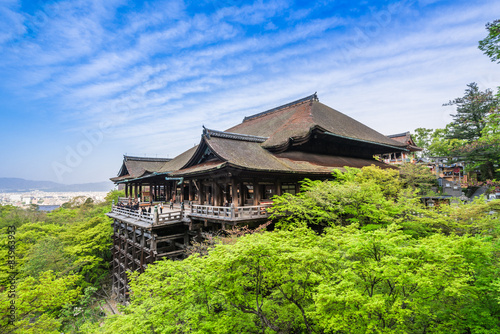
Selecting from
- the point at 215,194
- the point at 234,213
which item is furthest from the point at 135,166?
the point at 234,213

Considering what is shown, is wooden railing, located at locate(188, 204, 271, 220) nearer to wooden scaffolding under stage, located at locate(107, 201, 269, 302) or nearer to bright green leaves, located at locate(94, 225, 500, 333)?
wooden scaffolding under stage, located at locate(107, 201, 269, 302)

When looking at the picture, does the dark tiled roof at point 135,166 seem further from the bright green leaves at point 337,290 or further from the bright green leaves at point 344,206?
the bright green leaves at point 337,290

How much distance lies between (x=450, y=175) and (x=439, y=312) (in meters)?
30.7

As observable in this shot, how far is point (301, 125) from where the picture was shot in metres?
19.8

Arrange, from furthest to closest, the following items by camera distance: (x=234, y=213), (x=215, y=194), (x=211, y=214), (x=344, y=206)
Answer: (x=215, y=194) → (x=211, y=214) → (x=234, y=213) → (x=344, y=206)

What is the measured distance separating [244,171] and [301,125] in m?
8.67

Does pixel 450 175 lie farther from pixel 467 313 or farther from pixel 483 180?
pixel 467 313

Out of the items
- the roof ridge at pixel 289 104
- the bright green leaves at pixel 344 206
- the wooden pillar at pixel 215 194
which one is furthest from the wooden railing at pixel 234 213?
the roof ridge at pixel 289 104

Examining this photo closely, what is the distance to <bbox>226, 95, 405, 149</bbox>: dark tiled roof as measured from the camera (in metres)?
18.8

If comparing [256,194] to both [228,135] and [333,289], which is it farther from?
[333,289]

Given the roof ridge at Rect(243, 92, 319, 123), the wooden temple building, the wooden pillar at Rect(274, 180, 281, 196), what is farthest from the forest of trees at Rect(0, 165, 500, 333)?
the roof ridge at Rect(243, 92, 319, 123)

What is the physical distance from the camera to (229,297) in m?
6.36

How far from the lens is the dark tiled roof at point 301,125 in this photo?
18828 mm

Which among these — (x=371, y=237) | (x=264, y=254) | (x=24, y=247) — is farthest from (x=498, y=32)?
(x=24, y=247)
